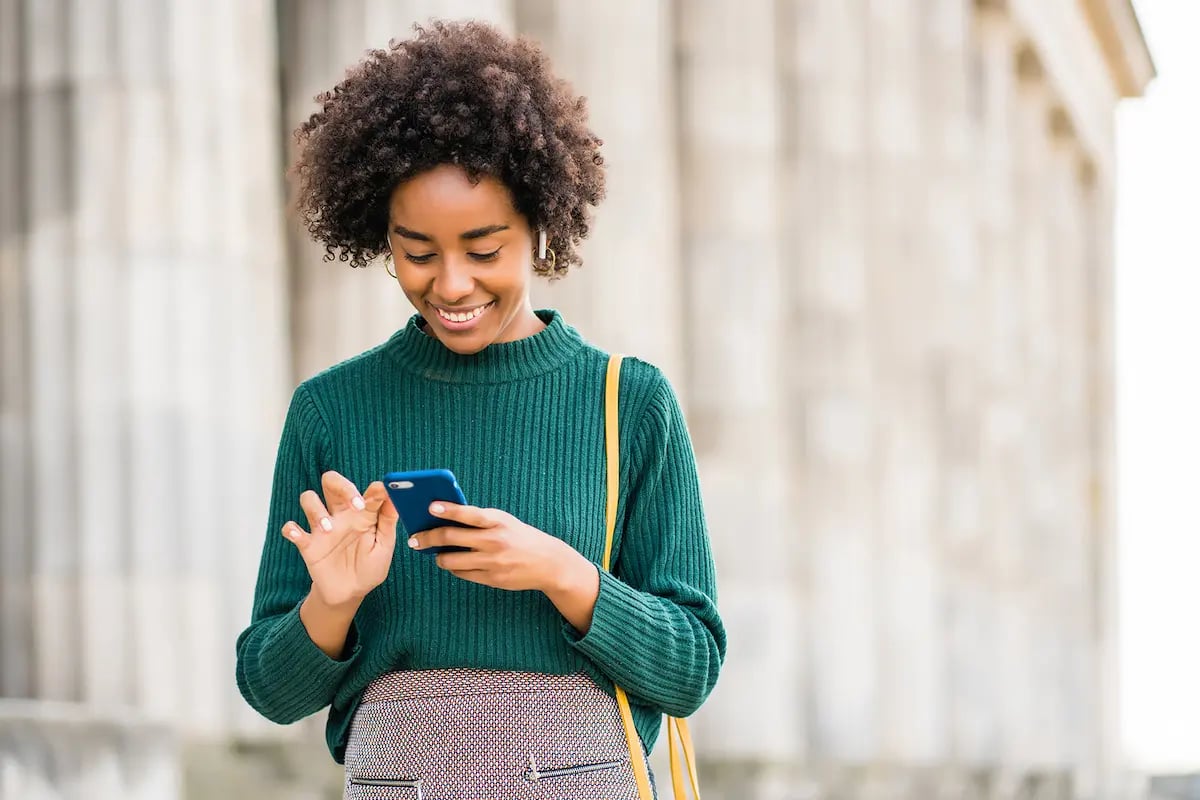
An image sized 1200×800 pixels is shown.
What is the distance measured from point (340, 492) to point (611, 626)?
1.72 ft

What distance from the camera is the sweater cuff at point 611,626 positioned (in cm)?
388

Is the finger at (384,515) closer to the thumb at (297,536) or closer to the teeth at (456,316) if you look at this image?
the thumb at (297,536)

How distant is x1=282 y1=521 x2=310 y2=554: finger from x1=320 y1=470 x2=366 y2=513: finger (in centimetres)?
7

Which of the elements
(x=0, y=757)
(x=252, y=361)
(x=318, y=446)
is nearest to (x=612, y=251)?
(x=252, y=361)

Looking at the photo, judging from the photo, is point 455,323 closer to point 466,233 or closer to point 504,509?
point 466,233

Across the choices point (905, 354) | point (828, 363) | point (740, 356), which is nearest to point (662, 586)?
point (740, 356)

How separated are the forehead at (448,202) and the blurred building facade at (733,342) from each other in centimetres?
691

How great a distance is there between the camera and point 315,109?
1438 cm

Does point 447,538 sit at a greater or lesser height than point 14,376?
lesser

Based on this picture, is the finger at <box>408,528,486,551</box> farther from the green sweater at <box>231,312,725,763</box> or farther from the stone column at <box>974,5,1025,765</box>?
the stone column at <box>974,5,1025,765</box>

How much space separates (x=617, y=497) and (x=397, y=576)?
0.42 meters

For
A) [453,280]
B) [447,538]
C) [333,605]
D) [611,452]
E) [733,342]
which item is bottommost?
[333,605]

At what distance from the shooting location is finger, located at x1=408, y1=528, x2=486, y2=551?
368cm

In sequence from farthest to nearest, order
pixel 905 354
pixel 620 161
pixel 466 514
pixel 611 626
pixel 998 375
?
pixel 998 375 → pixel 905 354 → pixel 620 161 → pixel 611 626 → pixel 466 514
